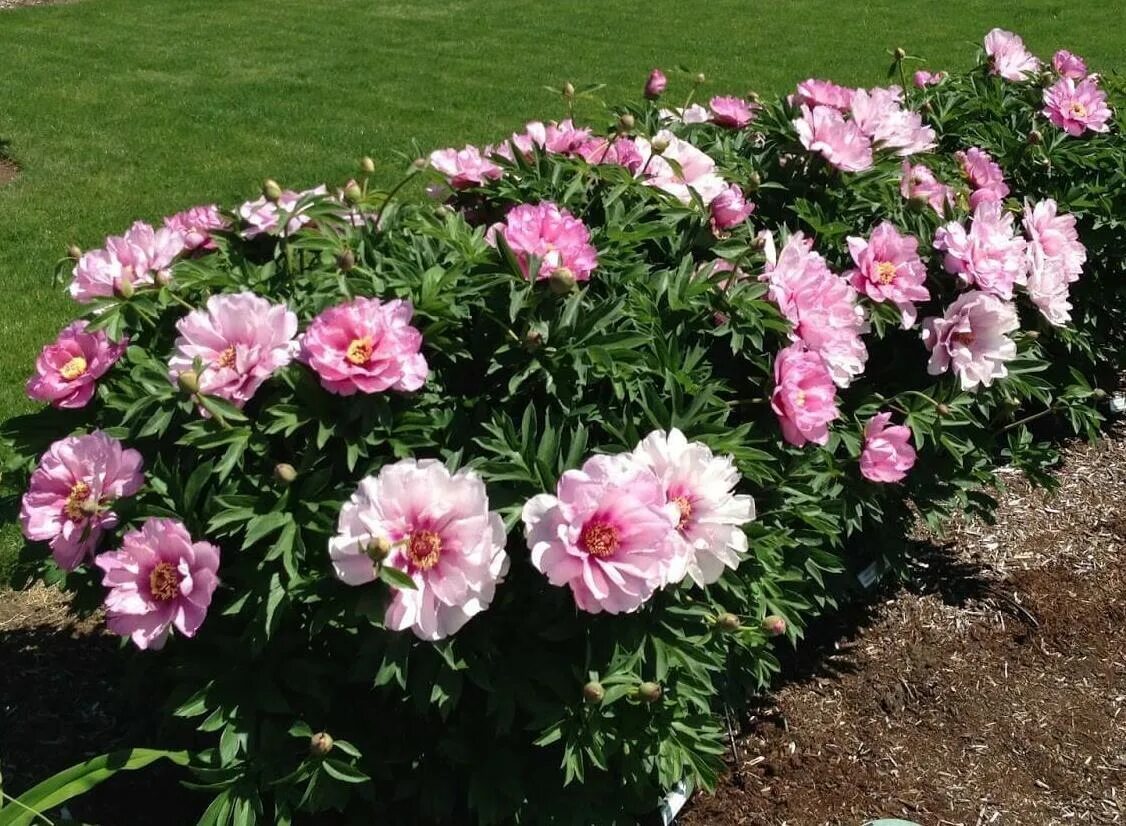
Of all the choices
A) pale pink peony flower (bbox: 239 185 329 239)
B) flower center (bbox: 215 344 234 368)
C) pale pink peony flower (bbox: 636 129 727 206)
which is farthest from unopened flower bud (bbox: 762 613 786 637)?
pale pink peony flower (bbox: 239 185 329 239)

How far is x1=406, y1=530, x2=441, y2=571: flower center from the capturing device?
1.64 m

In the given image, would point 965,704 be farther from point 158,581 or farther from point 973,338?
point 158,581

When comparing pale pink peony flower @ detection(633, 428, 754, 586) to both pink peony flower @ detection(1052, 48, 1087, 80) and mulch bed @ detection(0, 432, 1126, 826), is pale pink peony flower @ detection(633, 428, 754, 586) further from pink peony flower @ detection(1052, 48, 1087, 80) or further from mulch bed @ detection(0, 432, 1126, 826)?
pink peony flower @ detection(1052, 48, 1087, 80)

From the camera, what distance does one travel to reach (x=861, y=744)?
278 cm

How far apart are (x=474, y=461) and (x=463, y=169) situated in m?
0.91

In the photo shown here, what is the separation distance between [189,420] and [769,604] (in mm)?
1175

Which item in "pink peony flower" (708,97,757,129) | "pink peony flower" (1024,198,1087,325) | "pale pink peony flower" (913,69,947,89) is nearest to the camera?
"pink peony flower" (1024,198,1087,325)

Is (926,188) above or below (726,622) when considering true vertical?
above

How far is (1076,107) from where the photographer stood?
3.51 m

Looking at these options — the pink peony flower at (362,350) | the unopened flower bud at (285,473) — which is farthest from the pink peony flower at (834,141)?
the unopened flower bud at (285,473)

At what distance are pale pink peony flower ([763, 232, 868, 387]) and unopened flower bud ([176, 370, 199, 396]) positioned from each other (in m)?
1.13

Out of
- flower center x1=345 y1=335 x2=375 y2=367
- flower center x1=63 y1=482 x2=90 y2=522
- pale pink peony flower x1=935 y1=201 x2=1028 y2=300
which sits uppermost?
flower center x1=345 y1=335 x2=375 y2=367

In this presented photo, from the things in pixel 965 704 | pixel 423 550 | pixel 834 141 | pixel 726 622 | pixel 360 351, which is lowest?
pixel 965 704

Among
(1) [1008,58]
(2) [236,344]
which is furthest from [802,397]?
(1) [1008,58]
